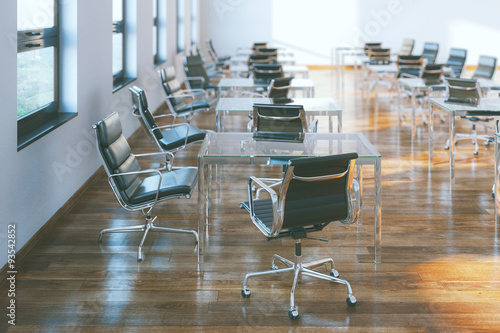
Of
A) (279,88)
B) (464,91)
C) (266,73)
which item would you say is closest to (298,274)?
(464,91)

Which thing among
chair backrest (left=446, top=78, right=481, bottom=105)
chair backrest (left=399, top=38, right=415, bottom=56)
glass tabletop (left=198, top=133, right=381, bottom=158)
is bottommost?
glass tabletop (left=198, top=133, right=381, bottom=158)

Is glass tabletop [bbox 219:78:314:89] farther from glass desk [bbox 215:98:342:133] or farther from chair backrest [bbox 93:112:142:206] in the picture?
chair backrest [bbox 93:112:142:206]

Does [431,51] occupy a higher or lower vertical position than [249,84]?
higher

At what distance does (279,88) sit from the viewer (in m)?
6.53

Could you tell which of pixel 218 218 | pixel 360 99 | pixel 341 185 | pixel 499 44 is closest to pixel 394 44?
pixel 499 44

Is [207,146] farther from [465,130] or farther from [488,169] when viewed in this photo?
[465,130]

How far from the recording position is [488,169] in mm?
6246

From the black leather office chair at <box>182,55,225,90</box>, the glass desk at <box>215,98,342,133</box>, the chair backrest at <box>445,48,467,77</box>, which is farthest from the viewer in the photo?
the chair backrest at <box>445,48,467,77</box>

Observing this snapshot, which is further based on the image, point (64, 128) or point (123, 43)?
point (123, 43)

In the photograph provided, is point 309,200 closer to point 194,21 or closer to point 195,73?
point 195,73

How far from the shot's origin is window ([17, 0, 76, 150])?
4.25m

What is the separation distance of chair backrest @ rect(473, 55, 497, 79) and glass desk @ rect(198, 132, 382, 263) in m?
4.74

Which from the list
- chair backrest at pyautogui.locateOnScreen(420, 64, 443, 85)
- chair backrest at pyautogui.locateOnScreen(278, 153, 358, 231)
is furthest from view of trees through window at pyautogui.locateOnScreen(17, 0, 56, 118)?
chair backrest at pyautogui.locateOnScreen(420, 64, 443, 85)

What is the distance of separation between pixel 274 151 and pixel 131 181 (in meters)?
1.02
